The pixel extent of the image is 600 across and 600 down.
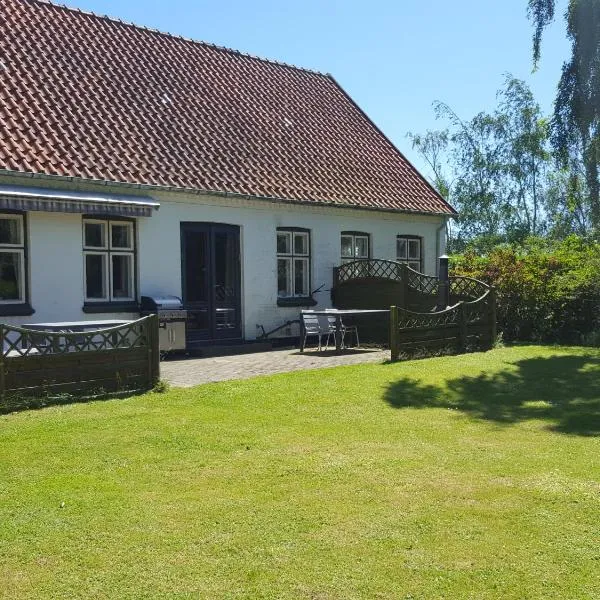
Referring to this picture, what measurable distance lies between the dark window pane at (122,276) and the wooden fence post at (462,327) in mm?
6847

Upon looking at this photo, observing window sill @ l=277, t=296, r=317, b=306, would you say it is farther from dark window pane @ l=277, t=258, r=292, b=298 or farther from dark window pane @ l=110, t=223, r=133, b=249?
dark window pane @ l=110, t=223, r=133, b=249

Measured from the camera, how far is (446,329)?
14773 mm

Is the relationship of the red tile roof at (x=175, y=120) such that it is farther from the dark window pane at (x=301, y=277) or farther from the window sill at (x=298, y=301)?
the window sill at (x=298, y=301)

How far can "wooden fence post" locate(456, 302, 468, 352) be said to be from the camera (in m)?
15.2

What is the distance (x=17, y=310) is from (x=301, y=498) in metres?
8.93

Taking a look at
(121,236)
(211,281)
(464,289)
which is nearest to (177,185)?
(121,236)

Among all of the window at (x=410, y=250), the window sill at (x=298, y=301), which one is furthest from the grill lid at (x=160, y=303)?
the window at (x=410, y=250)

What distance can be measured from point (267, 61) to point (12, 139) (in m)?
10.7

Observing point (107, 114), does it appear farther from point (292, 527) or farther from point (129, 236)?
point (292, 527)

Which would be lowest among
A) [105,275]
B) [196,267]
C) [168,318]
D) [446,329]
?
[446,329]

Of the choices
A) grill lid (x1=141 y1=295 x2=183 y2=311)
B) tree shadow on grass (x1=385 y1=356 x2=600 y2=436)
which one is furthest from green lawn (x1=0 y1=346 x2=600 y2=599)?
grill lid (x1=141 y1=295 x2=183 y2=311)

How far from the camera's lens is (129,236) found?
572 inches

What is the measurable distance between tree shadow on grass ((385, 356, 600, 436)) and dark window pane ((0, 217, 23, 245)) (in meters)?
7.26

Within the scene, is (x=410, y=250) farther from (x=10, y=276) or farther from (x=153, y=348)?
(x=153, y=348)
